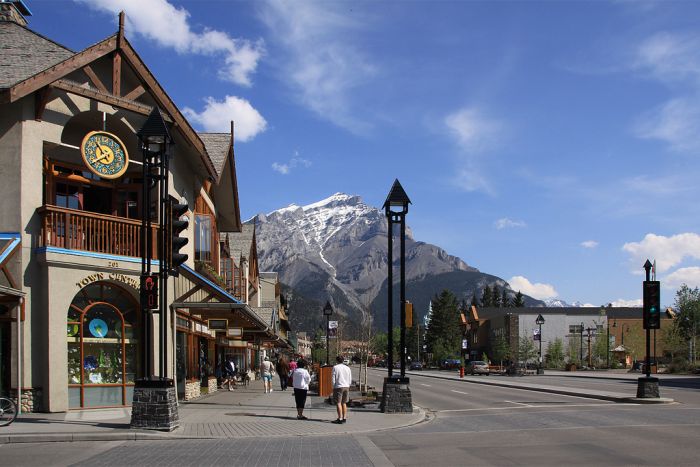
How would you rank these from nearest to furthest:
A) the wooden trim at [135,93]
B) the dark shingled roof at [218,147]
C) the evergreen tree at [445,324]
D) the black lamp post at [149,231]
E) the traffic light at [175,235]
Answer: the traffic light at [175,235]
the black lamp post at [149,231]
the wooden trim at [135,93]
the dark shingled roof at [218,147]
the evergreen tree at [445,324]

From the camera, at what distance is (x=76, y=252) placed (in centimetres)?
2019

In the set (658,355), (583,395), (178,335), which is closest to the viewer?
(178,335)

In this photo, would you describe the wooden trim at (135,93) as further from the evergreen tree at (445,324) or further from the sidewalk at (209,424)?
the evergreen tree at (445,324)

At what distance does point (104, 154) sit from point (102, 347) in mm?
5380

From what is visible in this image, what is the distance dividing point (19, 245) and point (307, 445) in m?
9.86

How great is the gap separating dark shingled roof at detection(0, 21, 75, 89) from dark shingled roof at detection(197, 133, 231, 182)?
28.1ft

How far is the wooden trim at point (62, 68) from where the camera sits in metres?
18.9

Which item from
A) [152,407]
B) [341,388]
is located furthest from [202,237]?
[152,407]

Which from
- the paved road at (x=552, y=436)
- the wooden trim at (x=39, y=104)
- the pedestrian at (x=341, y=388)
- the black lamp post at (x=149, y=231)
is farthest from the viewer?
the wooden trim at (x=39, y=104)

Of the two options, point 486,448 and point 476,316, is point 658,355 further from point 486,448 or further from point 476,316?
point 486,448

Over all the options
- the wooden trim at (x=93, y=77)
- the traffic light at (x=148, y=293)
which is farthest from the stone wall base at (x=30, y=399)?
the wooden trim at (x=93, y=77)

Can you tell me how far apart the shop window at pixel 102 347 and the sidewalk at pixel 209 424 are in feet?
1.95

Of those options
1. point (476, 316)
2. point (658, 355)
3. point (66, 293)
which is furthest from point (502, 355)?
point (66, 293)

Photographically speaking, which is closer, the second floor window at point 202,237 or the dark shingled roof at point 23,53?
the dark shingled roof at point 23,53
